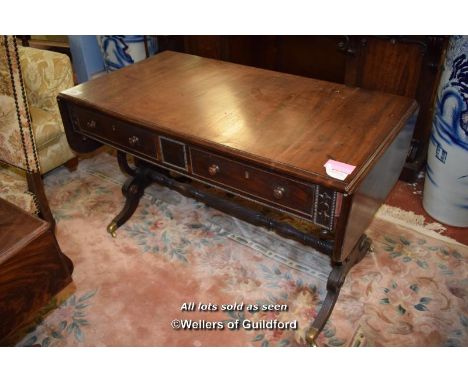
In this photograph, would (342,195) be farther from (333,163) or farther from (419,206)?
(419,206)

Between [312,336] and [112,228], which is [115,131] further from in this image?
[312,336]

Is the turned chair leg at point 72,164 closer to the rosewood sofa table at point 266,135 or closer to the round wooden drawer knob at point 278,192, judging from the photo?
the rosewood sofa table at point 266,135

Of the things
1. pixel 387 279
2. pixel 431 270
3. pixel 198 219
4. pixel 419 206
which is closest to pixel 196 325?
pixel 198 219

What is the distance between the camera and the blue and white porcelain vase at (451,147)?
82.3 inches

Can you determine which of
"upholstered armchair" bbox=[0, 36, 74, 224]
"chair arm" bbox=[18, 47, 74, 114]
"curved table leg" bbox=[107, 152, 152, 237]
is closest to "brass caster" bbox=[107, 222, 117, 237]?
"curved table leg" bbox=[107, 152, 152, 237]

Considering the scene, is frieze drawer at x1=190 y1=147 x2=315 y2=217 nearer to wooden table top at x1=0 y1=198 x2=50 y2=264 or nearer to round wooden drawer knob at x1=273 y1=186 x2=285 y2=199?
round wooden drawer knob at x1=273 y1=186 x2=285 y2=199

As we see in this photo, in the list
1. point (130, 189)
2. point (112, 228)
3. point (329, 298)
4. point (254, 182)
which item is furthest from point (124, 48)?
point (329, 298)

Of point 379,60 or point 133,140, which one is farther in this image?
point 379,60

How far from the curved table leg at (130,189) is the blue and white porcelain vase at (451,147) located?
1.68 metres

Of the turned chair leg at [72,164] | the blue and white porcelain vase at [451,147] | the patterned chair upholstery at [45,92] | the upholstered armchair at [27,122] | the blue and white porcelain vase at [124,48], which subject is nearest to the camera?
the upholstered armchair at [27,122]

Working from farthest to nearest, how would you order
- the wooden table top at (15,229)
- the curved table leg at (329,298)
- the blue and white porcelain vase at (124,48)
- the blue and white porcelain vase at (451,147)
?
the blue and white porcelain vase at (124,48) < the blue and white porcelain vase at (451,147) < the curved table leg at (329,298) < the wooden table top at (15,229)

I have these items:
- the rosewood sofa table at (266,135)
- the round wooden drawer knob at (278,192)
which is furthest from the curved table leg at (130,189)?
the round wooden drawer knob at (278,192)

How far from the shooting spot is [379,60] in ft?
8.60

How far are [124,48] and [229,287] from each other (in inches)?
101
